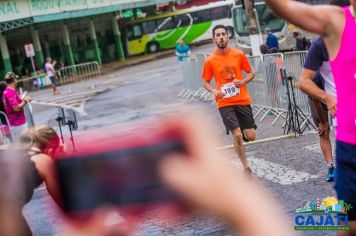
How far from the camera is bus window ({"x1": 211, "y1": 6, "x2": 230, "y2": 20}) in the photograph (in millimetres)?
48906

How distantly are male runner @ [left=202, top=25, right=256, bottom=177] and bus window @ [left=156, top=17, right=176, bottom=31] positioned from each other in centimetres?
4172

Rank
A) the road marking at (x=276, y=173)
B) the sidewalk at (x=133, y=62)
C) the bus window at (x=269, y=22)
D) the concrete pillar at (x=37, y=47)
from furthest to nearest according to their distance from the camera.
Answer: the sidewalk at (x=133, y=62)
the concrete pillar at (x=37, y=47)
the bus window at (x=269, y=22)
the road marking at (x=276, y=173)

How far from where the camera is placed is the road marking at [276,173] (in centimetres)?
725

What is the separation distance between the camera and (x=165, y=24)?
49.4 meters

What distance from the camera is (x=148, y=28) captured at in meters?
49.3

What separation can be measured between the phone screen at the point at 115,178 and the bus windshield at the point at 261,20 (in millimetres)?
27568

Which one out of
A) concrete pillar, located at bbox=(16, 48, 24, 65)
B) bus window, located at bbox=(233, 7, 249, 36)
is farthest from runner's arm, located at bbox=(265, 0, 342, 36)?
concrete pillar, located at bbox=(16, 48, 24, 65)

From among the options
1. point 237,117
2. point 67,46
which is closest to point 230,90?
point 237,117

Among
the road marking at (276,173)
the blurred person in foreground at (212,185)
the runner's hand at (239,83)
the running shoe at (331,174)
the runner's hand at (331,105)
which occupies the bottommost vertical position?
the road marking at (276,173)

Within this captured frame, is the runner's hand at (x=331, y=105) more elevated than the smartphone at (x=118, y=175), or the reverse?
the smartphone at (x=118, y=175)

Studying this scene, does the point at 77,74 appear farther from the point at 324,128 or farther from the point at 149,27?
the point at 324,128

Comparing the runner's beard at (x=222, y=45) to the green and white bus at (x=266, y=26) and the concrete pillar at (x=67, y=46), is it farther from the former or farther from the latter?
the concrete pillar at (x=67, y=46)

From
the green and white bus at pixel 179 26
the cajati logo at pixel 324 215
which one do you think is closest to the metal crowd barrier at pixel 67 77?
the green and white bus at pixel 179 26

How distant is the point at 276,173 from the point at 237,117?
0.86 metres
